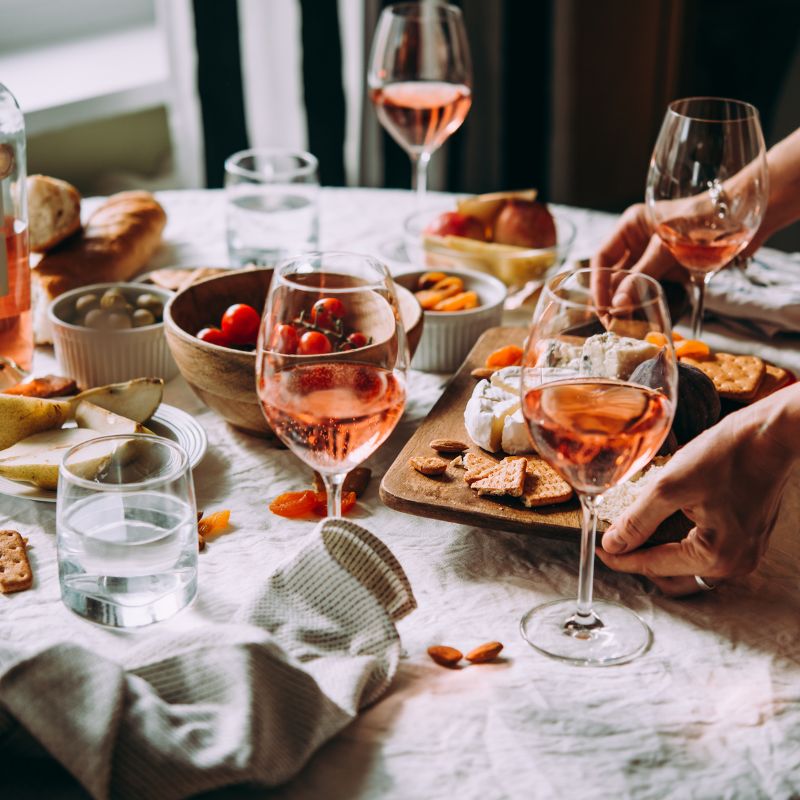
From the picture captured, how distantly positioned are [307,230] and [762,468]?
1007 mm

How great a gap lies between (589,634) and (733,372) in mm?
518

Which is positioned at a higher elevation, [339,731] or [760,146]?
[760,146]

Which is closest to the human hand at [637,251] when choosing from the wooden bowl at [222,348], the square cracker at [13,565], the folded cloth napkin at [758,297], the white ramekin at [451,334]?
the folded cloth napkin at [758,297]

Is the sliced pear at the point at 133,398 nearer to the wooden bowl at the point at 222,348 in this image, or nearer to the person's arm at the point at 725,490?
the wooden bowl at the point at 222,348

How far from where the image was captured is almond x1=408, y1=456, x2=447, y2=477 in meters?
1.07

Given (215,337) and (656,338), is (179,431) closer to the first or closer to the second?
(215,337)

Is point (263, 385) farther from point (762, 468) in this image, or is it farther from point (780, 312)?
point (780, 312)

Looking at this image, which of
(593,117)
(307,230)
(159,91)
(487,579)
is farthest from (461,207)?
(593,117)

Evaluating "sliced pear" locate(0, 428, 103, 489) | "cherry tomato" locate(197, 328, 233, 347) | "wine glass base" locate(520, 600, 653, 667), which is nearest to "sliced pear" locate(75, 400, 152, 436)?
"sliced pear" locate(0, 428, 103, 489)

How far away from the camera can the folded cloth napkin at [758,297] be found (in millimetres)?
1517

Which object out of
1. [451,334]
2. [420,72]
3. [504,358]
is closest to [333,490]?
[504,358]

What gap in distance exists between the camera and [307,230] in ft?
5.74

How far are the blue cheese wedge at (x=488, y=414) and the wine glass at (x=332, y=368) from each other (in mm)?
220

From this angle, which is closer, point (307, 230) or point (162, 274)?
point (162, 274)
